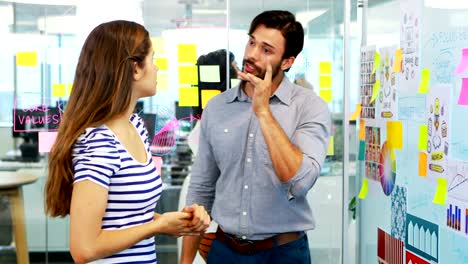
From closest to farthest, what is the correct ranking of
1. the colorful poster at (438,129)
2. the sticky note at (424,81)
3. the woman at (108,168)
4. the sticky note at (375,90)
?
the woman at (108,168) → the colorful poster at (438,129) → the sticky note at (424,81) → the sticky note at (375,90)

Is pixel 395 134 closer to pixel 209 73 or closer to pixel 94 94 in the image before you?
pixel 209 73

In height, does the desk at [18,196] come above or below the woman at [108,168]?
below

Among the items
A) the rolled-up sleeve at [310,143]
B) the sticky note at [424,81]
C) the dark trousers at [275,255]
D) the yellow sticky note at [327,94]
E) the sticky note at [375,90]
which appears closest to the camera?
the rolled-up sleeve at [310,143]

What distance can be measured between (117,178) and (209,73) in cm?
232

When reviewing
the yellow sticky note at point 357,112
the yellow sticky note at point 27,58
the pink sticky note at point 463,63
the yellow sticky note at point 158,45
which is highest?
the yellow sticky note at point 158,45

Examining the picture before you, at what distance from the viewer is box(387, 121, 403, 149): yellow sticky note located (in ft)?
10.3

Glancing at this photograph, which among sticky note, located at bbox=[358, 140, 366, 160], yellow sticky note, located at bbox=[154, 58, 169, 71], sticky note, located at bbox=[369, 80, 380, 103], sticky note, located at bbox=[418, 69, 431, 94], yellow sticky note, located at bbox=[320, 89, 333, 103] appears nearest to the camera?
sticky note, located at bbox=[418, 69, 431, 94]

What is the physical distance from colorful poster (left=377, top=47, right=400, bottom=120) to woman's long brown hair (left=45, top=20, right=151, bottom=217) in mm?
1652

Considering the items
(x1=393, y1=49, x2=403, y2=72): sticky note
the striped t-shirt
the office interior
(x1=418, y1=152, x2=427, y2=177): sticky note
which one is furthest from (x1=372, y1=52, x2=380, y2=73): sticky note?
the striped t-shirt

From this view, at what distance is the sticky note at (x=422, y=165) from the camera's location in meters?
2.83

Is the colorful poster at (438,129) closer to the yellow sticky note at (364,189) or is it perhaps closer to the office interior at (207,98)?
the office interior at (207,98)

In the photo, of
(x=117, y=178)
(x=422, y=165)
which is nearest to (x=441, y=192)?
(x=422, y=165)

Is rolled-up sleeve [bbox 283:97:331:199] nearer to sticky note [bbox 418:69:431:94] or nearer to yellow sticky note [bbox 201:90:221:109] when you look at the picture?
sticky note [bbox 418:69:431:94]

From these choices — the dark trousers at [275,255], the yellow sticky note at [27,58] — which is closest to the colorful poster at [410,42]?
the dark trousers at [275,255]
